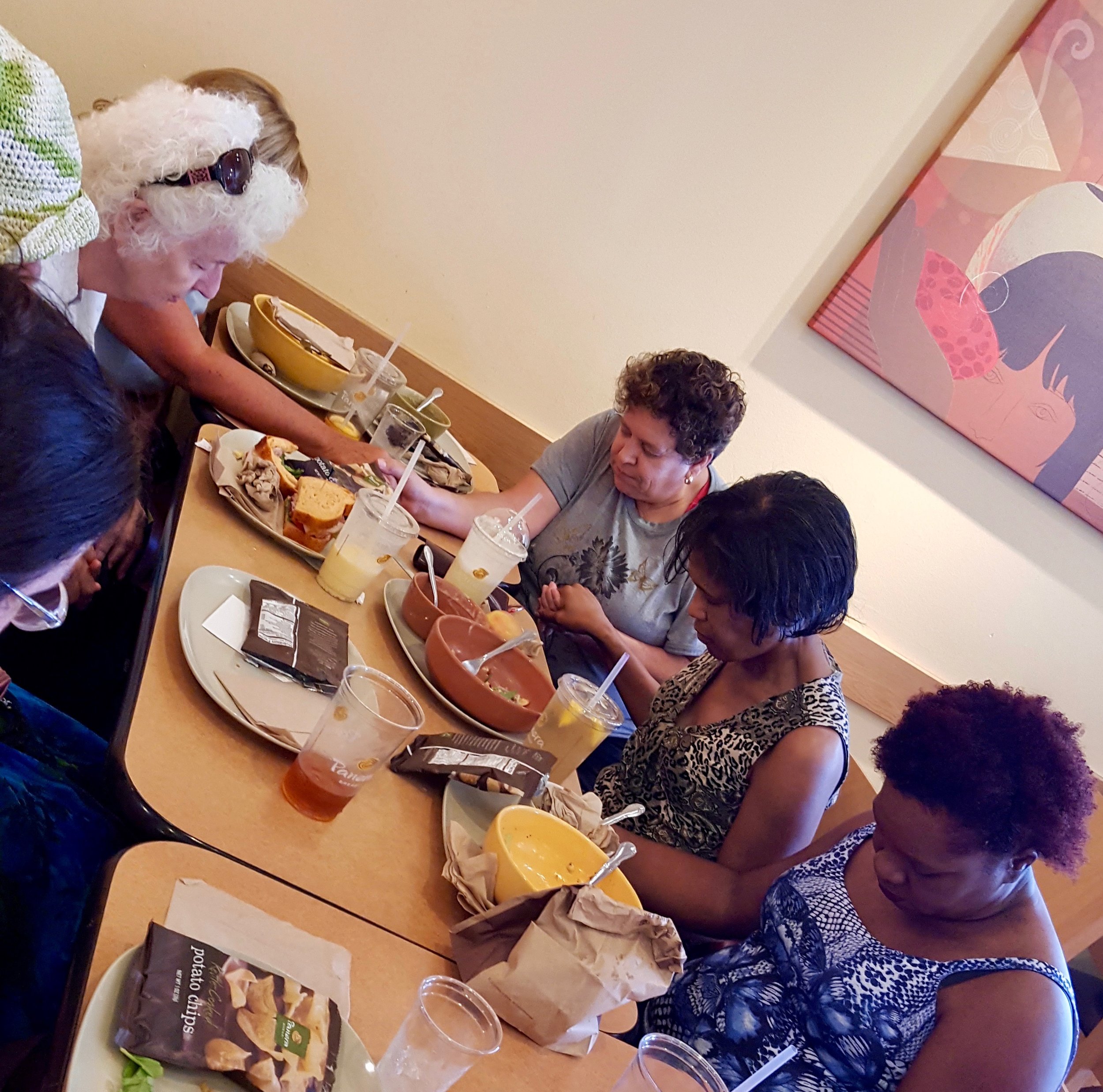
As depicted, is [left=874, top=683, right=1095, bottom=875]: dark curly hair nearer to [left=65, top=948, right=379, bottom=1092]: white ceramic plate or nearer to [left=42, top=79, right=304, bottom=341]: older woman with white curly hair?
[left=65, top=948, right=379, bottom=1092]: white ceramic plate

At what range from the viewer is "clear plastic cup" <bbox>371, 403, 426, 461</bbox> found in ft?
6.59

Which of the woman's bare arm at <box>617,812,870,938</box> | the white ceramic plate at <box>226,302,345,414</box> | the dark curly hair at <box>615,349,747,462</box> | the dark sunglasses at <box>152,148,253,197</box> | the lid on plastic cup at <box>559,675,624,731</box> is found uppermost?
the dark curly hair at <box>615,349,747,462</box>

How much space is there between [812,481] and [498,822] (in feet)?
2.82

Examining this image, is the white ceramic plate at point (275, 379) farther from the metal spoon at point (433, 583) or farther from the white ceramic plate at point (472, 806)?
the white ceramic plate at point (472, 806)

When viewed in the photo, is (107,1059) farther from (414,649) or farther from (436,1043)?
(414,649)

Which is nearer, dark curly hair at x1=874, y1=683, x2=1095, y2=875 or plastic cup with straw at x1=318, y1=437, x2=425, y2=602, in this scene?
dark curly hair at x1=874, y1=683, x2=1095, y2=875

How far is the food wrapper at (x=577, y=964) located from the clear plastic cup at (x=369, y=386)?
4.64ft

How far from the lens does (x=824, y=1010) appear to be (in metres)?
1.24

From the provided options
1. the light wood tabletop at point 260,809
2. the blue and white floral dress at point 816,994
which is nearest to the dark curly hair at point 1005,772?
the blue and white floral dress at point 816,994

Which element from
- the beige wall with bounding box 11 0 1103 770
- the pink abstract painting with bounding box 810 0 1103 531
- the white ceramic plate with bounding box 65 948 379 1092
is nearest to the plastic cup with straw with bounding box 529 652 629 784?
the white ceramic plate with bounding box 65 948 379 1092

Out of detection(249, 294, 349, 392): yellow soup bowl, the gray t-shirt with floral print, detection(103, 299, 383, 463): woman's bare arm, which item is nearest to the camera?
detection(103, 299, 383, 463): woman's bare arm

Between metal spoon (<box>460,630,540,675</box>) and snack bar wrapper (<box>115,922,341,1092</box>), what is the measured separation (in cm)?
66

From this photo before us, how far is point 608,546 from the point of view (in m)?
2.19

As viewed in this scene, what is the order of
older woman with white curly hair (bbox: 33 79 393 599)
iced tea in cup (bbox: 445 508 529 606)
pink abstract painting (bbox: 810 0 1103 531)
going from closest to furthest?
older woman with white curly hair (bbox: 33 79 393 599), iced tea in cup (bbox: 445 508 529 606), pink abstract painting (bbox: 810 0 1103 531)
